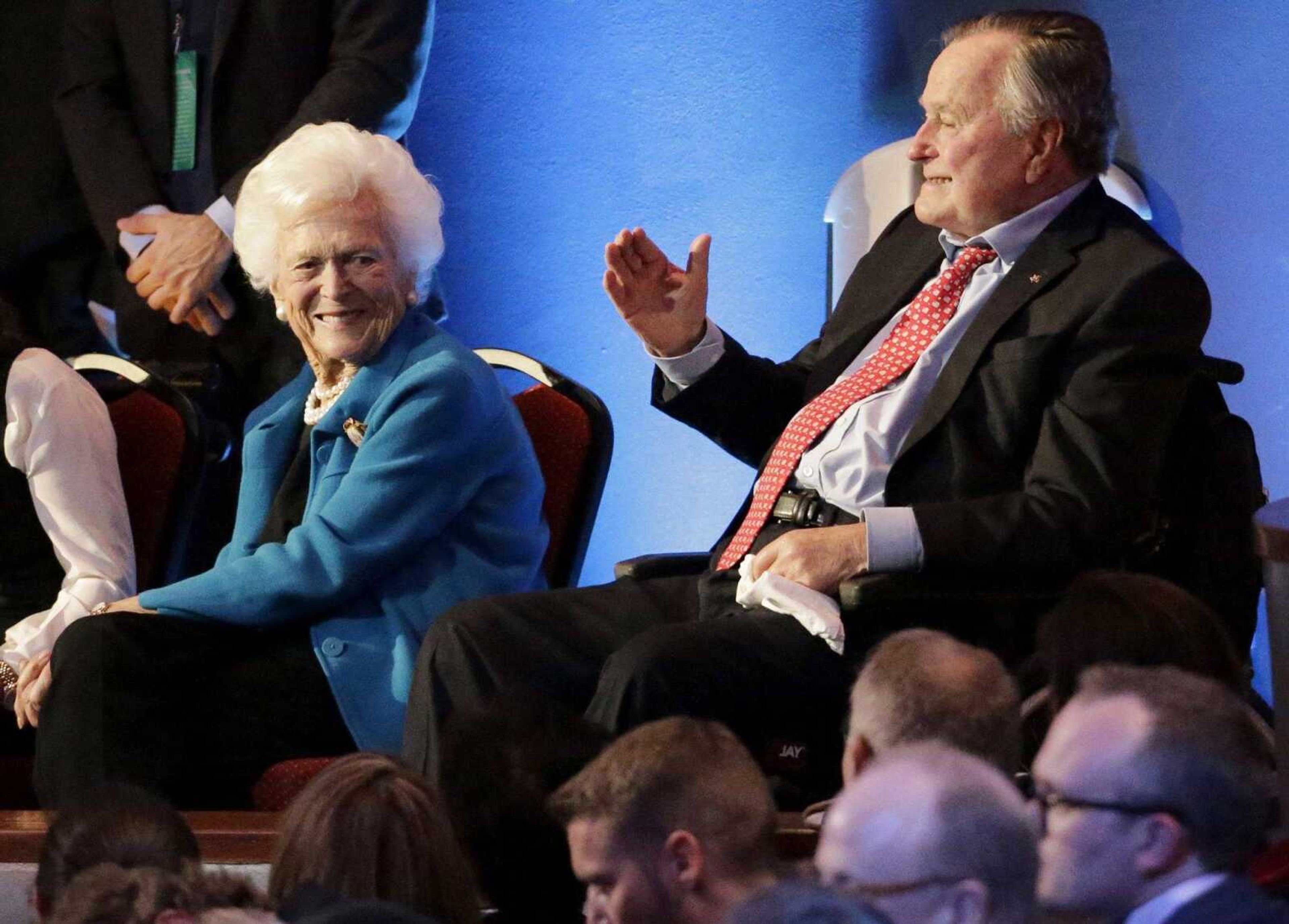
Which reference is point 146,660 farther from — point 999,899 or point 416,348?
point 999,899

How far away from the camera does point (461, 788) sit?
7.67ft

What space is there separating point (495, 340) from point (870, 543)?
2.17m

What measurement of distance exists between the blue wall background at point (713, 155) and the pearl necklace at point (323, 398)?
1501mm

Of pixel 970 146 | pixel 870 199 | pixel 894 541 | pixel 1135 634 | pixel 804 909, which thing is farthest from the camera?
pixel 870 199

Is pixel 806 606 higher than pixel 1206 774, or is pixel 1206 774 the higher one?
pixel 1206 774

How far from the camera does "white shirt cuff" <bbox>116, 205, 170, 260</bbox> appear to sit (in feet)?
12.8

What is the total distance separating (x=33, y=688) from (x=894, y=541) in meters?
1.13

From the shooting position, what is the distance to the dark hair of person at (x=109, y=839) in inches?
70.7

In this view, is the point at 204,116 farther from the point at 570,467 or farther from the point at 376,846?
the point at 376,846

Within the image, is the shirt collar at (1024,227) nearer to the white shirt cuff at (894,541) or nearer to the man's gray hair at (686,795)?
the white shirt cuff at (894,541)

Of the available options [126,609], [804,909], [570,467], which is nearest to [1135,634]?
[804,909]

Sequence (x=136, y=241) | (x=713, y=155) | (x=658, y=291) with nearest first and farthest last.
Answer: (x=658, y=291), (x=136, y=241), (x=713, y=155)

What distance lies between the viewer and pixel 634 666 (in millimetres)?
2418

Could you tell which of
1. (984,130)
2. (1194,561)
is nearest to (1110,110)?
(984,130)
